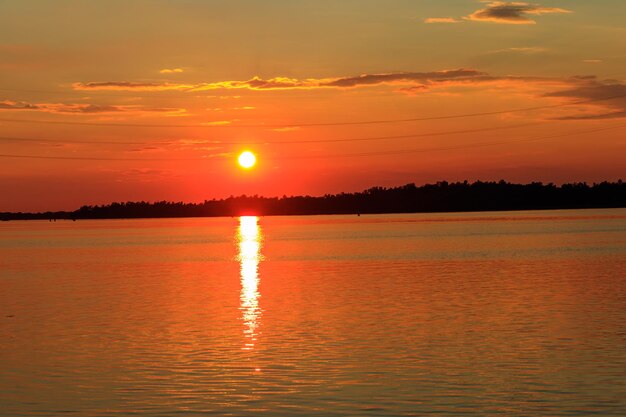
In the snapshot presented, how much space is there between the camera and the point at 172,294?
188 feet

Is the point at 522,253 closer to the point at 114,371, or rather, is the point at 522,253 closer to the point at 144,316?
the point at 144,316

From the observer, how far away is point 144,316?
4500 centimetres

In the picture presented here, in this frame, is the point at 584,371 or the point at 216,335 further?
the point at 216,335

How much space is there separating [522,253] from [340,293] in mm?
49069

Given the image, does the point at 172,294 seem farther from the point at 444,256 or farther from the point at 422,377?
the point at 444,256

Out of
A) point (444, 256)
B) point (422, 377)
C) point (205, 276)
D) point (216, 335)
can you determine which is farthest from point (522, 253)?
point (422, 377)

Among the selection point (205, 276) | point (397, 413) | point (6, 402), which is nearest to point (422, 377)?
point (397, 413)

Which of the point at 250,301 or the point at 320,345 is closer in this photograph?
the point at 320,345

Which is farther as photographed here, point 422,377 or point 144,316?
point 144,316

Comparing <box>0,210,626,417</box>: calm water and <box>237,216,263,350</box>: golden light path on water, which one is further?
<box>237,216,263,350</box>: golden light path on water

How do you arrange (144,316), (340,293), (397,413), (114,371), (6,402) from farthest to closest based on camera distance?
(340,293), (144,316), (114,371), (6,402), (397,413)

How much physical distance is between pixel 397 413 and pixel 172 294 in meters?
36.3

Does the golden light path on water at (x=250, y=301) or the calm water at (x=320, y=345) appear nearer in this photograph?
the calm water at (x=320, y=345)

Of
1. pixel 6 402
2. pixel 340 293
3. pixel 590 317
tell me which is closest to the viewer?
pixel 6 402
